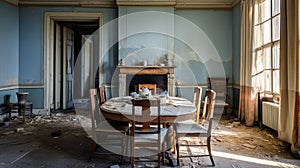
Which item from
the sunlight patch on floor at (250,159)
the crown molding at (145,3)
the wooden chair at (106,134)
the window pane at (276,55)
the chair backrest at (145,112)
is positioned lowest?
the sunlight patch on floor at (250,159)

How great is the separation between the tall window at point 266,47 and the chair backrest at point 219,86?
123 cm

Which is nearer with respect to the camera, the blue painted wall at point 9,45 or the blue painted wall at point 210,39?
the blue painted wall at point 9,45

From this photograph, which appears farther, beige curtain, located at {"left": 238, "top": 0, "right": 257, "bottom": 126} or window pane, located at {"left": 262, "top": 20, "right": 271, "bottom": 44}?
beige curtain, located at {"left": 238, "top": 0, "right": 257, "bottom": 126}

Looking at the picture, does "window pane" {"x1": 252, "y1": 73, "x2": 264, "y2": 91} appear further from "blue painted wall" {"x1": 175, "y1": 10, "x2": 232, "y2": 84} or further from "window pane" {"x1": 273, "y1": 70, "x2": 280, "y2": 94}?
"blue painted wall" {"x1": 175, "y1": 10, "x2": 232, "y2": 84}

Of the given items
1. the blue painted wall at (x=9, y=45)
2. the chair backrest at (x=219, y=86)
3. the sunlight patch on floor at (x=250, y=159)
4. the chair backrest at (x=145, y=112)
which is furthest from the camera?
the chair backrest at (x=219, y=86)

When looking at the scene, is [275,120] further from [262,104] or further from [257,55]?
[257,55]

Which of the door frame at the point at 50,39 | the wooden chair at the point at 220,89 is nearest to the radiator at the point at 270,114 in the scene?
the wooden chair at the point at 220,89

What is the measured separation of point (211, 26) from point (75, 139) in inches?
168

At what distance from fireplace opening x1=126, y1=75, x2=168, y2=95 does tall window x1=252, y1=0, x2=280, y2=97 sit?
6.89 feet

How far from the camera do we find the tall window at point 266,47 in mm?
4367

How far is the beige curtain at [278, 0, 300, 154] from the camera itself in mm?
3301

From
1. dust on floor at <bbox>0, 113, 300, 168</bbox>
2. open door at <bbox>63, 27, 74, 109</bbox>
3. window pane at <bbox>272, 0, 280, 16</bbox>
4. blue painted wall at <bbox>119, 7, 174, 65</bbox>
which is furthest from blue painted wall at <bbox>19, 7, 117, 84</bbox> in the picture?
window pane at <bbox>272, 0, 280, 16</bbox>

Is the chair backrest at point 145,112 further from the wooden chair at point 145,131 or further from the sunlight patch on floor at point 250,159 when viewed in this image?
the sunlight patch on floor at point 250,159

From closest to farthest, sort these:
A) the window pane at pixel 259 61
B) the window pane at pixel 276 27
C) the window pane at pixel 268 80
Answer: the window pane at pixel 276 27 → the window pane at pixel 268 80 → the window pane at pixel 259 61
